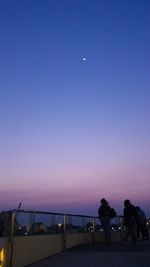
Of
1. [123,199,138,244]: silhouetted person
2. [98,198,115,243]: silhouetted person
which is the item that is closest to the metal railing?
[98,198,115,243]: silhouetted person

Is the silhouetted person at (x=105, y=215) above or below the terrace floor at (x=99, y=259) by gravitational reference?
above

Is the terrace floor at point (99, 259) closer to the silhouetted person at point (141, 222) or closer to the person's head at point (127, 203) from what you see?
the person's head at point (127, 203)

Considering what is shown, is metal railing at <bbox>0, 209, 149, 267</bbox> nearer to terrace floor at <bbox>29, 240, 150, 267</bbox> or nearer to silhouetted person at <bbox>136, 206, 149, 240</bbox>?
terrace floor at <bbox>29, 240, 150, 267</bbox>

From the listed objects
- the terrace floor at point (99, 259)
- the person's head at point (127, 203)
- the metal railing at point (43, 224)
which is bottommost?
the terrace floor at point (99, 259)

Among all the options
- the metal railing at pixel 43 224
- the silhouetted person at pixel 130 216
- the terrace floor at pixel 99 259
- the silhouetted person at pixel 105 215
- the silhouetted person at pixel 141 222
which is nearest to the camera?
the metal railing at pixel 43 224

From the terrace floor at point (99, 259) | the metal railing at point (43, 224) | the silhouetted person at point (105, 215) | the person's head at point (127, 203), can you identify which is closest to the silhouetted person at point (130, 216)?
the person's head at point (127, 203)

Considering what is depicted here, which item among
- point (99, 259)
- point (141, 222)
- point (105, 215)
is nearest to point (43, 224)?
point (99, 259)

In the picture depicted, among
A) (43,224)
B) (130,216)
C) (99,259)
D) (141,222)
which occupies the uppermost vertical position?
(130,216)

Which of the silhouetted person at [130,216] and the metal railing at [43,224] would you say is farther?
the silhouetted person at [130,216]

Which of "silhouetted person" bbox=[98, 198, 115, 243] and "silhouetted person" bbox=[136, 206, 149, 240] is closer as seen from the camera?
"silhouetted person" bbox=[98, 198, 115, 243]

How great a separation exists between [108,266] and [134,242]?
7712 mm

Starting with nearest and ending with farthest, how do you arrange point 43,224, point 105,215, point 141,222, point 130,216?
point 43,224 < point 130,216 < point 105,215 < point 141,222

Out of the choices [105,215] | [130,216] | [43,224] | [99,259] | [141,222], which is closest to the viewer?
[99,259]

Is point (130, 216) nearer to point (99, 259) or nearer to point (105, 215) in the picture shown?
point (105, 215)
